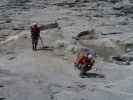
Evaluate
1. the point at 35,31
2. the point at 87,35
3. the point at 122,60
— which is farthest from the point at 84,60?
the point at 87,35

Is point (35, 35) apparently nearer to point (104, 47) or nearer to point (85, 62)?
point (104, 47)

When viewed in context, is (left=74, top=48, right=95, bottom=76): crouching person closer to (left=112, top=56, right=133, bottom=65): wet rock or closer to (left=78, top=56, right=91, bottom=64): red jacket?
(left=78, top=56, right=91, bottom=64): red jacket

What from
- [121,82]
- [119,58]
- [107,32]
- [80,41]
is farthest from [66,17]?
[121,82]

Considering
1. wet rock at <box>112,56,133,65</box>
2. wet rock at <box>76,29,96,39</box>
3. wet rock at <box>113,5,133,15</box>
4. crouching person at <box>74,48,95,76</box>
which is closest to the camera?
crouching person at <box>74,48,95,76</box>

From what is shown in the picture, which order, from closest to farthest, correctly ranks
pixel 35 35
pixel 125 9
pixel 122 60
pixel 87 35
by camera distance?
pixel 122 60 < pixel 35 35 < pixel 87 35 < pixel 125 9

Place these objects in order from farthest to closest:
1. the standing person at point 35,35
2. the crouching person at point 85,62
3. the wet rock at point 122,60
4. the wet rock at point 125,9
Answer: the wet rock at point 125,9 < the standing person at point 35,35 < the wet rock at point 122,60 < the crouching person at point 85,62

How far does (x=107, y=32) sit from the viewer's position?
26.4m

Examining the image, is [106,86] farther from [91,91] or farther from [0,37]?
[0,37]

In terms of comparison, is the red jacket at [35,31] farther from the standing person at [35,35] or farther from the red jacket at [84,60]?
the red jacket at [84,60]

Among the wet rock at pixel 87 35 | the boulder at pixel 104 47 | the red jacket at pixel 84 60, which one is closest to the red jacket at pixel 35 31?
the boulder at pixel 104 47

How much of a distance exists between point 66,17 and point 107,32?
5877 mm

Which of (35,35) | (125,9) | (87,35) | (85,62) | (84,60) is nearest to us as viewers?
(85,62)

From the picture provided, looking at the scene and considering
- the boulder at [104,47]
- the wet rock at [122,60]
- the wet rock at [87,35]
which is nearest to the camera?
the wet rock at [122,60]

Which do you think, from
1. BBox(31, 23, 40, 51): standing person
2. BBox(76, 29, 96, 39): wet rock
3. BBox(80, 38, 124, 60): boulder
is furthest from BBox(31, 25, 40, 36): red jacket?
BBox(76, 29, 96, 39): wet rock
